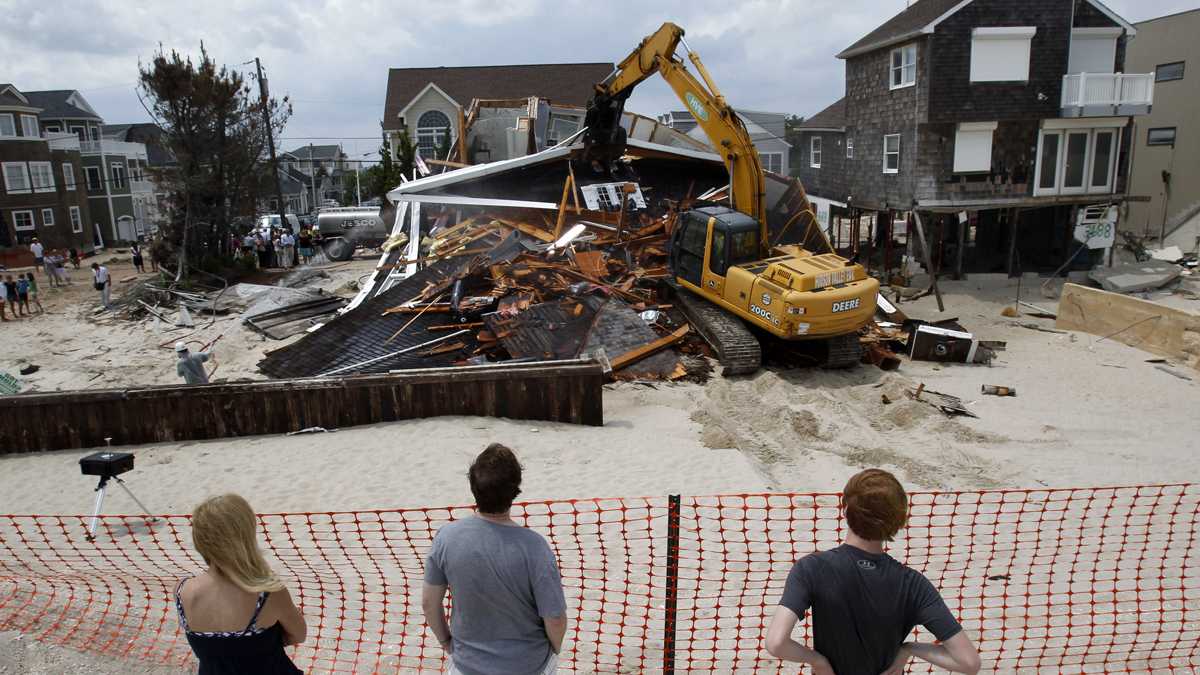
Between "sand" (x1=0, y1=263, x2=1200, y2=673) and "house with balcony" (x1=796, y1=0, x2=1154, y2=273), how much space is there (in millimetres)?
9553

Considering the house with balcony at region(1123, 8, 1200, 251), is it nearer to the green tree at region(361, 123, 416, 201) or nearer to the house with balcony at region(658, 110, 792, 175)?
the house with balcony at region(658, 110, 792, 175)

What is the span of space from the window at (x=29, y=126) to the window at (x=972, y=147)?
39179 mm

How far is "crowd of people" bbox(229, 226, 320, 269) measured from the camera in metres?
28.8

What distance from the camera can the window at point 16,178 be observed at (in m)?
36.8

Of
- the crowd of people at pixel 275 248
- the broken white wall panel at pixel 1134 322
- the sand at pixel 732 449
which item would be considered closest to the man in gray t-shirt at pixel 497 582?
the sand at pixel 732 449

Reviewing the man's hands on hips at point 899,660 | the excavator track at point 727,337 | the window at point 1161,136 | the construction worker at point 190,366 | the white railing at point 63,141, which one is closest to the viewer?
the man's hands on hips at point 899,660

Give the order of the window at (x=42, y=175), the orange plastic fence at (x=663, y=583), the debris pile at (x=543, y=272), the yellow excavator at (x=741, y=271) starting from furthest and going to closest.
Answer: the window at (x=42, y=175) < the debris pile at (x=543, y=272) < the yellow excavator at (x=741, y=271) < the orange plastic fence at (x=663, y=583)

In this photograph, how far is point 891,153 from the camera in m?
23.5

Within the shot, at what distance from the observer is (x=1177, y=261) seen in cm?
2544

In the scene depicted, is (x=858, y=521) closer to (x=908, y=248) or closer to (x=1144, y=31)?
(x=908, y=248)

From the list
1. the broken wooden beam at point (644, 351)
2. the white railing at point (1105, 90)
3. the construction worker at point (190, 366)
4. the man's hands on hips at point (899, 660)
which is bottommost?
the broken wooden beam at point (644, 351)

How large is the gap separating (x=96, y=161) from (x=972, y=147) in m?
43.3

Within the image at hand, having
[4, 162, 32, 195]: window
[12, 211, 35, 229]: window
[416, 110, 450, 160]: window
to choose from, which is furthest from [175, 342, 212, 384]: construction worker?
[416, 110, 450, 160]: window

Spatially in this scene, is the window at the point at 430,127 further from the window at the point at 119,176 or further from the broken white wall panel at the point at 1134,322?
the broken white wall panel at the point at 1134,322
